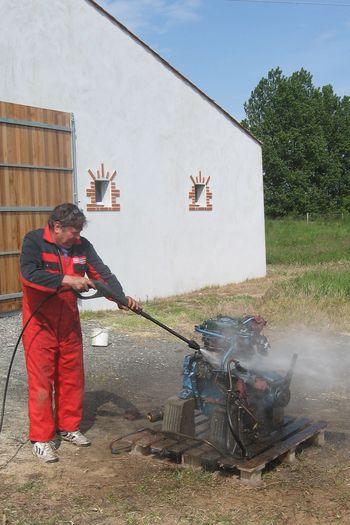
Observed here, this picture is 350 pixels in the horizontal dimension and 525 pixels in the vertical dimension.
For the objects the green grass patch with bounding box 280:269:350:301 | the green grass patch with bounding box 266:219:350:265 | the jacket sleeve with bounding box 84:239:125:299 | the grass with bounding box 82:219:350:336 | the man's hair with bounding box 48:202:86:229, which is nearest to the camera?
the man's hair with bounding box 48:202:86:229

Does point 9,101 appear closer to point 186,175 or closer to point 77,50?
point 77,50

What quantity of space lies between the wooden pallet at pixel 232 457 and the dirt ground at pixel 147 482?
0.25 feet

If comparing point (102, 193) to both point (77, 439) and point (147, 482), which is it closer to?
point (77, 439)

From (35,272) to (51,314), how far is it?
39 cm

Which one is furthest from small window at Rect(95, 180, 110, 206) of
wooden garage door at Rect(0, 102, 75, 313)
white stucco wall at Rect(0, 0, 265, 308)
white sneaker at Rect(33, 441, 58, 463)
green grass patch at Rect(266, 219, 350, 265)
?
green grass patch at Rect(266, 219, 350, 265)

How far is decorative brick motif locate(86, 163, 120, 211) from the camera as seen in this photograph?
11.7 m

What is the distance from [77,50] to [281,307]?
5698 millimetres

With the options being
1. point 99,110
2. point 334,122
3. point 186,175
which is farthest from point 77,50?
point 334,122

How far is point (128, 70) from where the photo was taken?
12.6 m

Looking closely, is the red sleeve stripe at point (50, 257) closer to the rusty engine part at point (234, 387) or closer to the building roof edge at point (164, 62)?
the rusty engine part at point (234, 387)

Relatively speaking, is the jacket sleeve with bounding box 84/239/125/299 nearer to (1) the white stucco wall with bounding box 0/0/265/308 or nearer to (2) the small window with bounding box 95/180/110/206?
(1) the white stucco wall with bounding box 0/0/265/308

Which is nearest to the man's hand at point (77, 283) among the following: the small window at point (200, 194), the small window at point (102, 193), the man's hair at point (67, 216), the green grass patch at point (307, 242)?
the man's hair at point (67, 216)

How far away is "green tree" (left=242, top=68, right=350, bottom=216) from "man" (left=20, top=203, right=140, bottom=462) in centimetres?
4482

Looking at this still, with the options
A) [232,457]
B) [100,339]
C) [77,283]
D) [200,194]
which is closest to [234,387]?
[232,457]
